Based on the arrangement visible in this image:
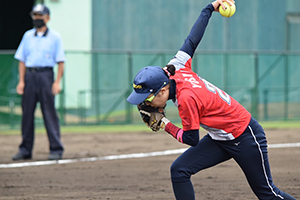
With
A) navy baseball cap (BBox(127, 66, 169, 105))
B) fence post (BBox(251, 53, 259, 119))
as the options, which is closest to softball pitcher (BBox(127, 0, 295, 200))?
navy baseball cap (BBox(127, 66, 169, 105))

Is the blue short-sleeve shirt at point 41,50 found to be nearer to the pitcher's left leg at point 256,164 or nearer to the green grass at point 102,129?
the pitcher's left leg at point 256,164

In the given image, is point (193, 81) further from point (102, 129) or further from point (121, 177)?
point (102, 129)

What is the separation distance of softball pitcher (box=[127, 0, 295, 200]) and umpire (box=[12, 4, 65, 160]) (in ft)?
13.8

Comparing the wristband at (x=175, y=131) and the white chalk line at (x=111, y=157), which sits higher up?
the wristband at (x=175, y=131)

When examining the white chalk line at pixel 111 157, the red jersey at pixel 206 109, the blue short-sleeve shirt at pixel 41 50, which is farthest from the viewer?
the blue short-sleeve shirt at pixel 41 50

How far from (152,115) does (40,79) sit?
170 inches

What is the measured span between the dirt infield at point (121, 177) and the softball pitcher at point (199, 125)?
1296mm

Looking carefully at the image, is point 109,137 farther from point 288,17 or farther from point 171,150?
point 288,17

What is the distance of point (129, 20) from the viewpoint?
18703mm

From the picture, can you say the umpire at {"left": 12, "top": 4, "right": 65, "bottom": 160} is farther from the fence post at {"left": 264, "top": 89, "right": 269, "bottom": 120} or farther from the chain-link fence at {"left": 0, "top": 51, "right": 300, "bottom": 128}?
the fence post at {"left": 264, "top": 89, "right": 269, "bottom": 120}

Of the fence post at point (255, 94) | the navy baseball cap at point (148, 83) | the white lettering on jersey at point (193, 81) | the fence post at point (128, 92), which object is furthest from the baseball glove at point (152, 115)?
the fence post at point (255, 94)

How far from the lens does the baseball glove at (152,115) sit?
A: 426 centimetres

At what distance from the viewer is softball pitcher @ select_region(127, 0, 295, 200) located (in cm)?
409

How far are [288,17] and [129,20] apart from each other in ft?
23.5
